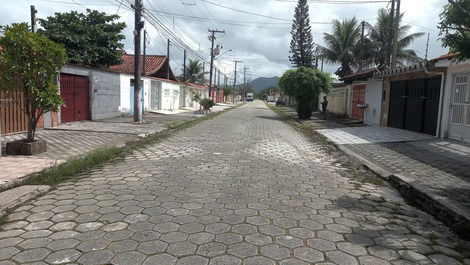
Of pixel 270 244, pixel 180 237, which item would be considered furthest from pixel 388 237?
pixel 180 237

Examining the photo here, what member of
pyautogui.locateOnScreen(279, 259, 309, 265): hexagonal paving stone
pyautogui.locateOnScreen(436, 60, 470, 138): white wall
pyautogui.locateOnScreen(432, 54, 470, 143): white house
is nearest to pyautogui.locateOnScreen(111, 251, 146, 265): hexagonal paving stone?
pyautogui.locateOnScreen(279, 259, 309, 265): hexagonal paving stone

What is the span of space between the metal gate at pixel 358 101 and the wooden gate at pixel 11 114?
50.5 ft

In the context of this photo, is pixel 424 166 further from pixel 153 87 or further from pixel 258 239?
pixel 153 87

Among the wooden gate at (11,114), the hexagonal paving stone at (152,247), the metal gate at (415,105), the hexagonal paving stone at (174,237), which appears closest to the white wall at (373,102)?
the metal gate at (415,105)

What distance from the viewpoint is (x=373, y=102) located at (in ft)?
57.6

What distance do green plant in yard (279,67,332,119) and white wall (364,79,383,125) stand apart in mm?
3747

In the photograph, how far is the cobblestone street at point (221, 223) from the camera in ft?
A: 10.1

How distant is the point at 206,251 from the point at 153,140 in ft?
26.7

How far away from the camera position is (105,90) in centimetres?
1725

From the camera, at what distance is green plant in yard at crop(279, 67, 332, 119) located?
21.8 metres

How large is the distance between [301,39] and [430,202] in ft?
125

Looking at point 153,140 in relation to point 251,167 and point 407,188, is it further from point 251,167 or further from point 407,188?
point 407,188

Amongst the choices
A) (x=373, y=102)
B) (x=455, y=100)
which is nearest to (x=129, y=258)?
(x=455, y=100)

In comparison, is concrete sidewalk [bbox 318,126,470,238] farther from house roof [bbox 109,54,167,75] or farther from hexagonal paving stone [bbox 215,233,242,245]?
house roof [bbox 109,54,167,75]
